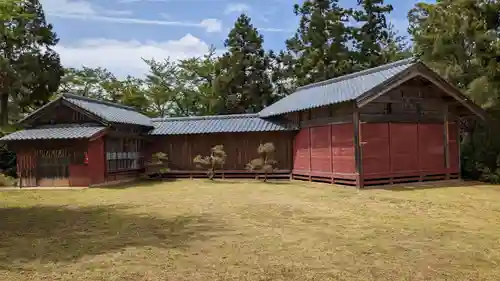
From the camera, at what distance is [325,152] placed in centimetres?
1552

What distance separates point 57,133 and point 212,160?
21.5 feet

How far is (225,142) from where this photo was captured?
1947 cm

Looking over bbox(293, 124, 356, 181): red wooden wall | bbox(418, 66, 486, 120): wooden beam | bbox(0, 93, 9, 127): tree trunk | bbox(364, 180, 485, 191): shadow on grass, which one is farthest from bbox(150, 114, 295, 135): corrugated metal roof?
bbox(0, 93, 9, 127): tree trunk

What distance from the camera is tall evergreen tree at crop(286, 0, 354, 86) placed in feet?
96.3

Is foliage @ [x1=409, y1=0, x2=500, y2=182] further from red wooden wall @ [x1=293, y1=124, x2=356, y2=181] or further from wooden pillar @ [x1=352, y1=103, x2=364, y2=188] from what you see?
red wooden wall @ [x1=293, y1=124, x2=356, y2=181]

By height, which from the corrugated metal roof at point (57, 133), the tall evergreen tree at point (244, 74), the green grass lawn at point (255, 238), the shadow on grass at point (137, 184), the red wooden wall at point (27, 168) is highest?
the tall evergreen tree at point (244, 74)

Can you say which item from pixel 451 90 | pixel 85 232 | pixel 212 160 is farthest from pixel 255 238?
pixel 212 160

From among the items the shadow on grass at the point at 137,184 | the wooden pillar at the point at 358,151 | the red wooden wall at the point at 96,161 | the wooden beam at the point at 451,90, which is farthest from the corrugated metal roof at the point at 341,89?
the red wooden wall at the point at 96,161

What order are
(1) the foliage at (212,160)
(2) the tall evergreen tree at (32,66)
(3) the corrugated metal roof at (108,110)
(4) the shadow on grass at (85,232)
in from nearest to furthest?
(4) the shadow on grass at (85,232) < (3) the corrugated metal roof at (108,110) < (1) the foliage at (212,160) < (2) the tall evergreen tree at (32,66)

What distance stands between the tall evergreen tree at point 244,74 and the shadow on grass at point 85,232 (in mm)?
20609

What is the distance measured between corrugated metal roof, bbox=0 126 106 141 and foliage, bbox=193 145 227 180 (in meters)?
4.68

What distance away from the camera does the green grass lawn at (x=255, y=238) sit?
4828 millimetres

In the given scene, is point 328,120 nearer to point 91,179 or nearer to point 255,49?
point 91,179

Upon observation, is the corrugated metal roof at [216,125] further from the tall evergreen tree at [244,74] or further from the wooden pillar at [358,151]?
the tall evergreen tree at [244,74]
